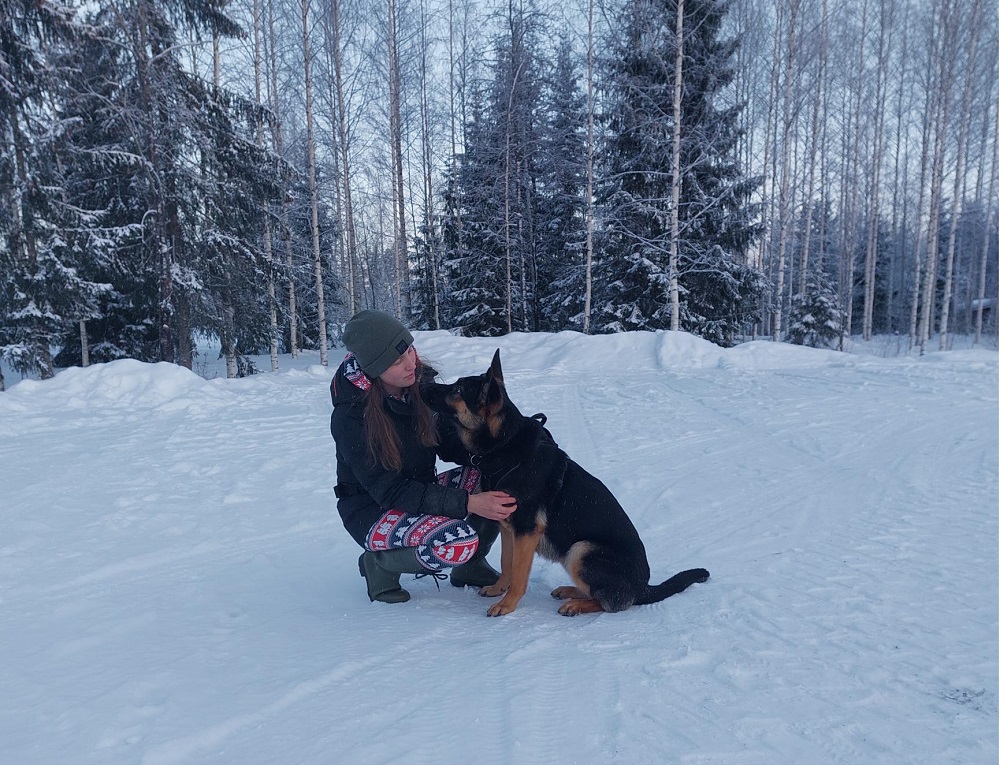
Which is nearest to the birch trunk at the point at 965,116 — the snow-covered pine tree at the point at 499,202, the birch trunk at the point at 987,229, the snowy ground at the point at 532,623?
the birch trunk at the point at 987,229

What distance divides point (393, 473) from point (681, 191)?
53.2ft

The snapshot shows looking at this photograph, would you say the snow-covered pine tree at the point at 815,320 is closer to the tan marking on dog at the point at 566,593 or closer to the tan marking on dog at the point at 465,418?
the tan marking on dog at the point at 566,593

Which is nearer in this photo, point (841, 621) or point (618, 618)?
point (841, 621)

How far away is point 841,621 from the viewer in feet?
8.06

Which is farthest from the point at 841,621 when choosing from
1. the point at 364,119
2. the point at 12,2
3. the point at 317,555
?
the point at 364,119

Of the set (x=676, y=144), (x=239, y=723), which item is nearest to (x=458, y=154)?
(x=676, y=144)

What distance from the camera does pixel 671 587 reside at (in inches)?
109

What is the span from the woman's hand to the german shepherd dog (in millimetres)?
49

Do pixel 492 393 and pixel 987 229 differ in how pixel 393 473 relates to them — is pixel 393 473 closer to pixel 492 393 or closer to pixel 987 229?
pixel 492 393

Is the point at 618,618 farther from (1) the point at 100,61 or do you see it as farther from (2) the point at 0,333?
(2) the point at 0,333

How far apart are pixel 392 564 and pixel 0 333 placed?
59.3ft

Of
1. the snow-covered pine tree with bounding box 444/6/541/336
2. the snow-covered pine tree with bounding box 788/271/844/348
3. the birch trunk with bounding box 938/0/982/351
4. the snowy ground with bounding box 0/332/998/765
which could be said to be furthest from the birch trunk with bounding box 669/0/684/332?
the birch trunk with bounding box 938/0/982/351

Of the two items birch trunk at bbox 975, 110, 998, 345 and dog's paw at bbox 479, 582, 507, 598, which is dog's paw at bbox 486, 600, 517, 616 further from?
birch trunk at bbox 975, 110, 998, 345

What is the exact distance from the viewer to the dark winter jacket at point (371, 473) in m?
2.62
